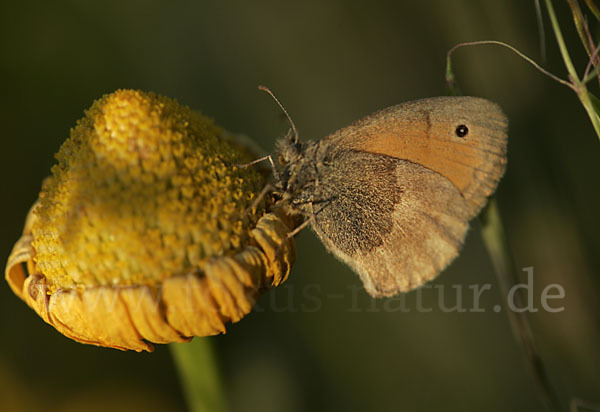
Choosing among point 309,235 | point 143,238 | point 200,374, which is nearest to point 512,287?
point 200,374

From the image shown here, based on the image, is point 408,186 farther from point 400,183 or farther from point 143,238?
point 143,238

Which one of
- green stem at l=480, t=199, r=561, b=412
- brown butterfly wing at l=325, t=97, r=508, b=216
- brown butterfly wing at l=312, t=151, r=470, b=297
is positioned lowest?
green stem at l=480, t=199, r=561, b=412

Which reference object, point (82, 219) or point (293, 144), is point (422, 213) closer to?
point (293, 144)

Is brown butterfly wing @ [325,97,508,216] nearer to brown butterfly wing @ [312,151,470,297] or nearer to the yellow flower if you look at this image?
brown butterfly wing @ [312,151,470,297]

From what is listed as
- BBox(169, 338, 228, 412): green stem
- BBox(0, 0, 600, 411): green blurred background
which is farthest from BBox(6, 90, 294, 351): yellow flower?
BBox(0, 0, 600, 411): green blurred background

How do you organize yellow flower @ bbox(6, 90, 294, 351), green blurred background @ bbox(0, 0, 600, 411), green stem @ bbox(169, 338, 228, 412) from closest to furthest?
yellow flower @ bbox(6, 90, 294, 351) < green stem @ bbox(169, 338, 228, 412) < green blurred background @ bbox(0, 0, 600, 411)

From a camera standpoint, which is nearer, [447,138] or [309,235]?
[447,138]
